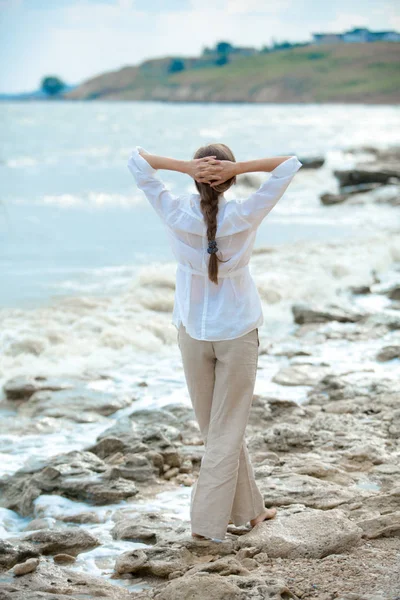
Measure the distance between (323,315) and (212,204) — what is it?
6365 millimetres

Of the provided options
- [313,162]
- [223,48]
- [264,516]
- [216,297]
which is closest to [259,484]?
[264,516]

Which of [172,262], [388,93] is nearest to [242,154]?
[172,262]

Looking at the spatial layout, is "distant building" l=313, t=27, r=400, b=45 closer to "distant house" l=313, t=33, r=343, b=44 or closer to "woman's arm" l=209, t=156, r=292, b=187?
"distant house" l=313, t=33, r=343, b=44

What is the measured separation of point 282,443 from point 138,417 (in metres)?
1.27

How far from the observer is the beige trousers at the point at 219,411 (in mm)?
3725

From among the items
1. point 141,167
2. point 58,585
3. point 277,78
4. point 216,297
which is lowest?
point 58,585

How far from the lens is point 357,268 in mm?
13391

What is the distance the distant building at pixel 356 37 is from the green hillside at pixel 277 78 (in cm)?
275

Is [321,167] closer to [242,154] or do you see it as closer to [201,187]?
[242,154]

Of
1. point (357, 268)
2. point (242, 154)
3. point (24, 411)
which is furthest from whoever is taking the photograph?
point (242, 154)

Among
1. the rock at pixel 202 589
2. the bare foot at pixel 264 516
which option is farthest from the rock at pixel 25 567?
the bare foot at pixel 264 516

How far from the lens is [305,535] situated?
3.80 meters

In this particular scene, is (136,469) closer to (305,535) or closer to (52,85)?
(305,535)

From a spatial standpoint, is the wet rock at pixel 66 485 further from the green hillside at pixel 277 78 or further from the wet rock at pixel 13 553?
the green hillside at pixel 277 78
